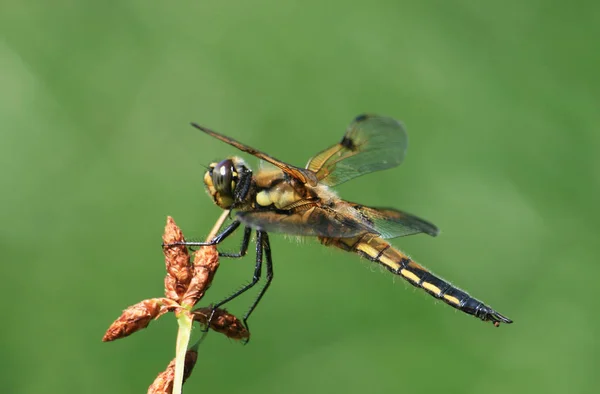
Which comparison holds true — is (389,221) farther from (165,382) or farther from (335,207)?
(165,382)

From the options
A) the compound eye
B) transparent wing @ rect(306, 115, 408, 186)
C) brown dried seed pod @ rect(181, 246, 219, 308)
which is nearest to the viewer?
brown dried seed pod @ rect(181, 246, 219, 308)

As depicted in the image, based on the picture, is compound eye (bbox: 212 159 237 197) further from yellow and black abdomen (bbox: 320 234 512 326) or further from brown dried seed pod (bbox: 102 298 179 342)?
brown dried seed pod (bbox: 102 298 179 342)

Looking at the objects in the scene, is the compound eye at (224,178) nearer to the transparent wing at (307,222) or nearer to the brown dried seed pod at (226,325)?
the transparent wing at (307,222)

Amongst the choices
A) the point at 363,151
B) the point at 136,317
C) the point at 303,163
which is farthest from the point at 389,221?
the point at 303,163

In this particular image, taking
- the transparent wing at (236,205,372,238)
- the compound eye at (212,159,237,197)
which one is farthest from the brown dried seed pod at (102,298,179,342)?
the compound eye at (212,159,237,197)

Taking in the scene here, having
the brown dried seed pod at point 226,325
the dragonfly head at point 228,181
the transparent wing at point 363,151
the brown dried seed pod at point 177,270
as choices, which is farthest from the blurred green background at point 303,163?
the brown dried seed pod at point 177,270

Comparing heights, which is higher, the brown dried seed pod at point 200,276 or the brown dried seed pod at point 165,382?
the brown dried seed pod at point 200,276
